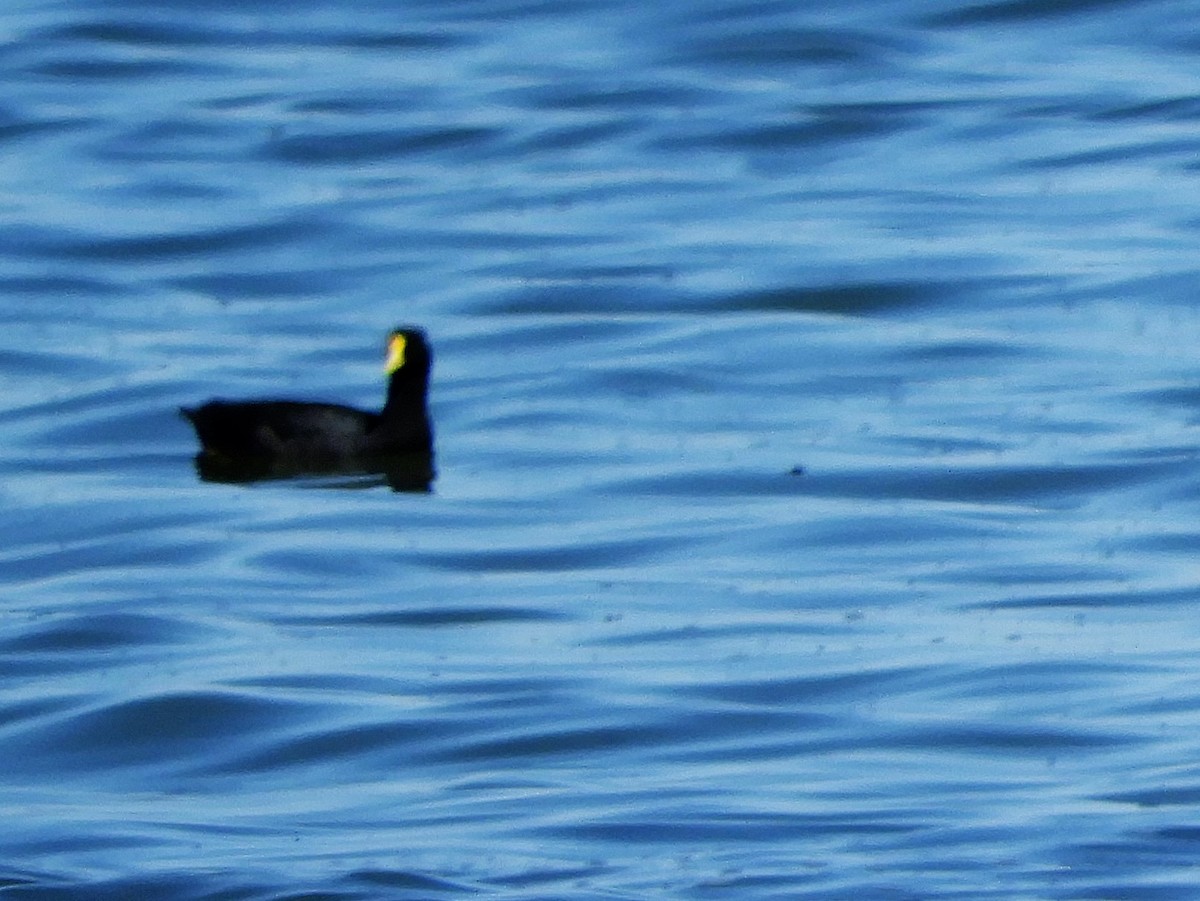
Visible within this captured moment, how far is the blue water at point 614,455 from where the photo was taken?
329 inches

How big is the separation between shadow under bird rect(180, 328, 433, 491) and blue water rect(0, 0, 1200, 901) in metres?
0.19

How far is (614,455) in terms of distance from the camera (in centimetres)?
1397

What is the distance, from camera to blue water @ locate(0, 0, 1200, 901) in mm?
8367

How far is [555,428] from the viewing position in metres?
14.6

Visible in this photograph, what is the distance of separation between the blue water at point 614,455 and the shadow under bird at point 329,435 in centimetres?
19

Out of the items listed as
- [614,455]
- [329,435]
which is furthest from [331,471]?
[614,455]

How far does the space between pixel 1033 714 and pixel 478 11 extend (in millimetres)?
17490

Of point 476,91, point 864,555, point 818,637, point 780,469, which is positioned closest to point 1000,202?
point 476,91

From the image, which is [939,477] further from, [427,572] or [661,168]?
[661,168]

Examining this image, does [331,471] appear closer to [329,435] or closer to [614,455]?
[329,435]

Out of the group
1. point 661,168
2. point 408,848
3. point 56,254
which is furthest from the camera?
point 661,168

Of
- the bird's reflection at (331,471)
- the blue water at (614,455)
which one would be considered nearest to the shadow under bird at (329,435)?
the bird's reflection at (331,471)

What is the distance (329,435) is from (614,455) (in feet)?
4.03

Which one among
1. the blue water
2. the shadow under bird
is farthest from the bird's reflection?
the blue water
